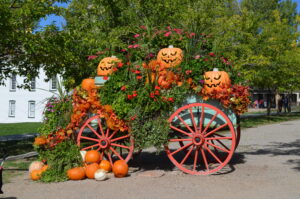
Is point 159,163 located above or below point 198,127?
below

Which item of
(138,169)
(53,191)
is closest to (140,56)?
(138,169)

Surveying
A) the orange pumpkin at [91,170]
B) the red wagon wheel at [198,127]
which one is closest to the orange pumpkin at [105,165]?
the orange pumpkin at [91,170]

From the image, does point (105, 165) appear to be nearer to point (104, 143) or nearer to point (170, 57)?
point (104, 143)

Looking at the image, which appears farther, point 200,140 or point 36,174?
point 200,140

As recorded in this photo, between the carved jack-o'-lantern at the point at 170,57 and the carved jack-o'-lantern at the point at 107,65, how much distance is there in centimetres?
88

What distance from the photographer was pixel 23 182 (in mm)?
7059

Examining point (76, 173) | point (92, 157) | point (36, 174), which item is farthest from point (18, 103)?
point (76, 173)

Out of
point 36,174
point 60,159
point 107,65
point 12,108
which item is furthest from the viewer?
point 12,108

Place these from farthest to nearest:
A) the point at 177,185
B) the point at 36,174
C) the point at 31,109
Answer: the point at 31,109 → the point at 36,174 → the point at 177,185

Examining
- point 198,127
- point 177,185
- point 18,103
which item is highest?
point 18,103

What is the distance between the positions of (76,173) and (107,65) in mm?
2271

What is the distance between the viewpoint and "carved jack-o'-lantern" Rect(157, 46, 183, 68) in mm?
7629

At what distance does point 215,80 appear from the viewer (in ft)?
24.2

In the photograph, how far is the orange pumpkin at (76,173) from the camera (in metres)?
7.10
